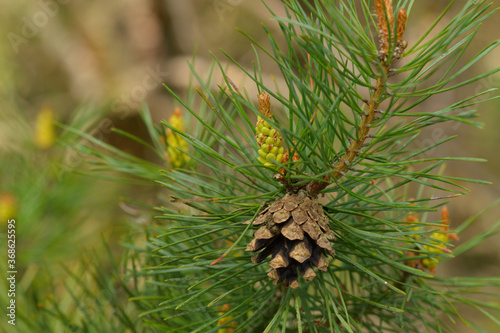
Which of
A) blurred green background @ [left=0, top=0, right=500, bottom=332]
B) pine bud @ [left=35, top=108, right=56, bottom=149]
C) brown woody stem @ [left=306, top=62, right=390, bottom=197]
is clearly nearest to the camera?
brown woody stem @ [left=306, top=62, right=390, bottom=197]

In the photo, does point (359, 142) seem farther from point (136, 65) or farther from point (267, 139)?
point (136, 65)

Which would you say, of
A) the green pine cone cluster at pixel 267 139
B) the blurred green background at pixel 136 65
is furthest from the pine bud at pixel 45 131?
the green pine cone cluster at pixel 267 139

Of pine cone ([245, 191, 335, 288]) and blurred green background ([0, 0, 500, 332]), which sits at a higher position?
blurred green background ([0, 0, 500, 332])

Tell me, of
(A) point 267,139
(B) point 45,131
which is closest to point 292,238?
(A) point 267,139

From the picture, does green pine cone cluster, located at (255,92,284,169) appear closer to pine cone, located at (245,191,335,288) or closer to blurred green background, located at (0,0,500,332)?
pine cone, located at (245,191,335,288)

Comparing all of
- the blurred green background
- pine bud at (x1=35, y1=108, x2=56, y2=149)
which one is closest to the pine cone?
pine bud at (x1=35, y1=108, x2=56, y2=149)

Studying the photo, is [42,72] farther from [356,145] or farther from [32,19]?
[356,145]

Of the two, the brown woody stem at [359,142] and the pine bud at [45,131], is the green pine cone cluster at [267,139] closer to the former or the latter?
the brown woody stem at [359,142]

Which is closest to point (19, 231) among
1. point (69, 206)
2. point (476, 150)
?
point (69, 206)
